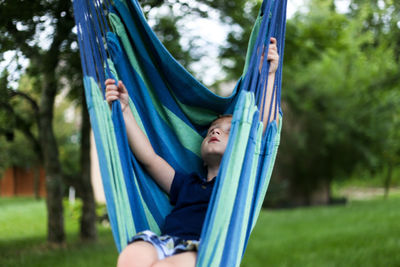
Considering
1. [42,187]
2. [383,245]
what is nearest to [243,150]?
[383,245]

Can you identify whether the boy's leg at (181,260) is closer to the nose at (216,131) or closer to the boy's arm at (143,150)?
the boy's arm at (143,150)

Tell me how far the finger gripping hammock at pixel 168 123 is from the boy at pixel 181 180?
0.15ft

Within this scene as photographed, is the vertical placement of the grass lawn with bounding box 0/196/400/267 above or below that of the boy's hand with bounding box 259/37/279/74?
below

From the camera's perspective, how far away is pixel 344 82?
10.7 metres

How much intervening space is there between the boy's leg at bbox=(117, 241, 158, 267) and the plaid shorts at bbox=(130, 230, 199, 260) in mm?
20

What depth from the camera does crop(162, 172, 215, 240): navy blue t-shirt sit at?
1.50 meters

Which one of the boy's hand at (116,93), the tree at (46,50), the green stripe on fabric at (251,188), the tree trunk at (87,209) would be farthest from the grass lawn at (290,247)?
the green stripe on fabric at (251,188)

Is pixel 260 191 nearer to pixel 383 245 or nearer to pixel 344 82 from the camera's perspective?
pixel 383 245

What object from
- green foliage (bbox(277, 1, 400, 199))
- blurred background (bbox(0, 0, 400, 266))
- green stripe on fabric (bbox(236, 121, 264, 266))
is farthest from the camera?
green foliage (bbox(277, 1, 400, 199))

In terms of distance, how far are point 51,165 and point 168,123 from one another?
130 inches

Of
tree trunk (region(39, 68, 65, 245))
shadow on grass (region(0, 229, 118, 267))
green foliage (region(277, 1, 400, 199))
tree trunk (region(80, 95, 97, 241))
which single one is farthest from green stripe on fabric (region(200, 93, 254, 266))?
green foliage (region(277, 1, 400, 199))

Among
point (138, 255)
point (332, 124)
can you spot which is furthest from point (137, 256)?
point (332, 124)

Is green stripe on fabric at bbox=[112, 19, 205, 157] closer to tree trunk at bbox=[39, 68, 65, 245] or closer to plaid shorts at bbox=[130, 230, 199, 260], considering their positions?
plaid shorts at bbox=[130, 230, 199, 260]

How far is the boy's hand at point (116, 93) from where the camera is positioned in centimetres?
159
